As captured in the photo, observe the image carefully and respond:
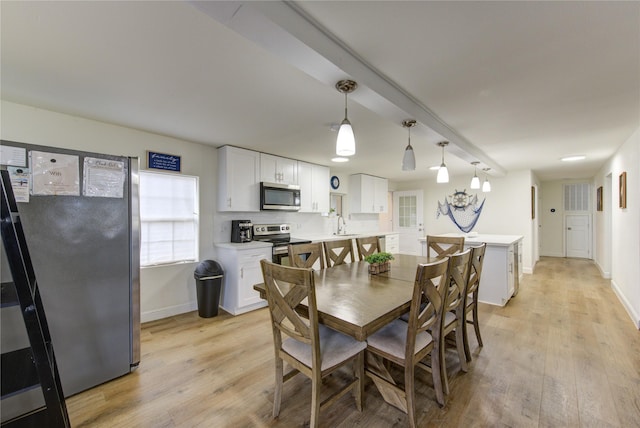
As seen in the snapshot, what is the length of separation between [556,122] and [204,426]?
412 centimetres

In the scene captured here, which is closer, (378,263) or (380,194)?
(378,263)

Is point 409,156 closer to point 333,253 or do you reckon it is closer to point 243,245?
point 333,253

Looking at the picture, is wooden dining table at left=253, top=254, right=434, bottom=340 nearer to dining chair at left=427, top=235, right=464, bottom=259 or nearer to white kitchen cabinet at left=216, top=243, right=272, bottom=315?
dining chair at left=427, top=235, right=464, bottom=259

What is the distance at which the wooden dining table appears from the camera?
1364 mm

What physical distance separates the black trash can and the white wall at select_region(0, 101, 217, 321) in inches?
12.1

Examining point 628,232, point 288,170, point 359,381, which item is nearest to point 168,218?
point 288,170

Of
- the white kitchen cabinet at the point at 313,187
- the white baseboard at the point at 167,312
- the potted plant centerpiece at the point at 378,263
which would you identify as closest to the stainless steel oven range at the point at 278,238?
the white kitchen cabinet at the point at 313,187

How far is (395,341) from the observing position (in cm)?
172

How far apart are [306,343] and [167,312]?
8.58 feet

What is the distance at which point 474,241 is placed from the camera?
3.86m

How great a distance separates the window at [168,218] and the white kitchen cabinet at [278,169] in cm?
98

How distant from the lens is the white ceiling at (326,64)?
1.31 metres

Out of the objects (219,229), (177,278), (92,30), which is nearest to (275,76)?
(92,30)

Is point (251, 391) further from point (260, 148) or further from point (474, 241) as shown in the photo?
point (474, 241)
